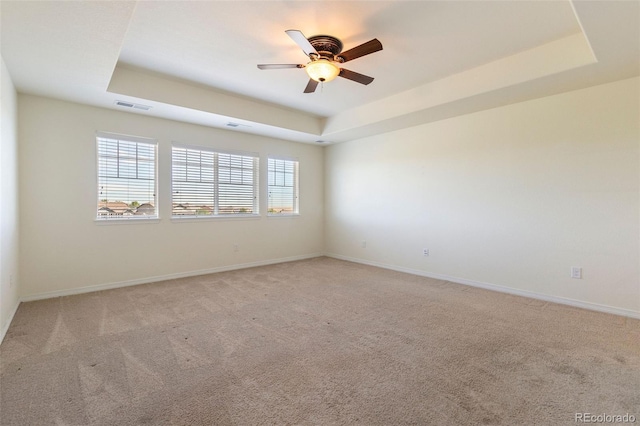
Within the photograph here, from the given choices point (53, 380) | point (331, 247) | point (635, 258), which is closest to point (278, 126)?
point (331, 247)

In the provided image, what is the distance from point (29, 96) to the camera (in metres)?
3.63

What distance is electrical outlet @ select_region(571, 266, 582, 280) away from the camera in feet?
11.6

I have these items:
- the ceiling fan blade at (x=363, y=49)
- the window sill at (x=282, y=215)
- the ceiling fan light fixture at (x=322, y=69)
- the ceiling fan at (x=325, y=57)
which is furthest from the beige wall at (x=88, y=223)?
the ceiling fan blade at (x=363, y=49)

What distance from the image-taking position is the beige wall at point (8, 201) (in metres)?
2.72

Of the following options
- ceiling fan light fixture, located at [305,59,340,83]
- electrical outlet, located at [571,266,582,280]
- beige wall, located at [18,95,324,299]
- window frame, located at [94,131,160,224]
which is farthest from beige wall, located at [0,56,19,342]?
electrical outlet, located at [571,266,582,280]

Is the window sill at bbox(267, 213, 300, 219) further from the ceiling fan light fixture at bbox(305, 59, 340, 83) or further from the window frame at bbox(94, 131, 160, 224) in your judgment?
the ceiling fan light fixture at bbox(305, 59, 340, 83)

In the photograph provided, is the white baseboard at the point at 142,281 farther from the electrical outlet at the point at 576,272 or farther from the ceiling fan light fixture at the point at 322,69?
the electrical outlet at the point at 576,272

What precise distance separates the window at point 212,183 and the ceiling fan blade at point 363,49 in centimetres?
335

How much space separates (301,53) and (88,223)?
3643mm

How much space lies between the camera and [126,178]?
172 inches

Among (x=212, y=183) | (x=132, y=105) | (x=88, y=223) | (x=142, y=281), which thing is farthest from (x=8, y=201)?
(x=212, y=183)

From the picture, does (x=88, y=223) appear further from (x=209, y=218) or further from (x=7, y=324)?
(x=209, y=218)

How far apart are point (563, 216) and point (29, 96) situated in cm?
680

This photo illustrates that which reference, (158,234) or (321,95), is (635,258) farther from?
(158,234)
